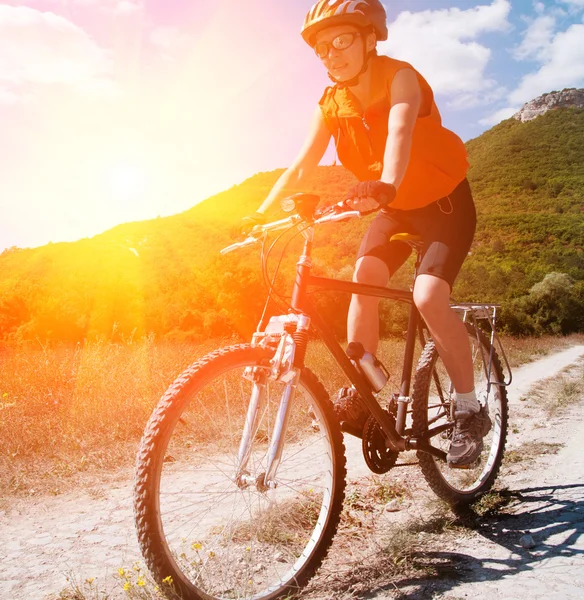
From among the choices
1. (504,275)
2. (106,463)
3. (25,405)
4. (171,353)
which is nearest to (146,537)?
(106,463)

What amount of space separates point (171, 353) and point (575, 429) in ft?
17.8

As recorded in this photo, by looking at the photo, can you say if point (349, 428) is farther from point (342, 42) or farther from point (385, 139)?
point (342, 42)

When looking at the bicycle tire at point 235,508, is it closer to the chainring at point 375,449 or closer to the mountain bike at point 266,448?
the mountain bike at point 266,448

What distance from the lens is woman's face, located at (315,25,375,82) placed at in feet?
8.20

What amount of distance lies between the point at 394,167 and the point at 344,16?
0.77 m

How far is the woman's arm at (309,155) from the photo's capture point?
9.32 ft

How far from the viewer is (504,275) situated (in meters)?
40.0

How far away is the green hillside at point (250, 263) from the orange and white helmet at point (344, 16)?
0.88 meters

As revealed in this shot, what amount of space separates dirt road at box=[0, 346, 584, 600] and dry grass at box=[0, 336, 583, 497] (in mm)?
367

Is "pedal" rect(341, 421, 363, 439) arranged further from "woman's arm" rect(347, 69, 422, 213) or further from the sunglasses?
the sunglasses

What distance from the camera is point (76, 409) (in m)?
5.33

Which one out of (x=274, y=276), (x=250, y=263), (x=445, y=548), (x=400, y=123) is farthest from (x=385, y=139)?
(x=250, y=263)

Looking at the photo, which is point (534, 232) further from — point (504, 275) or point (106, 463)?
point (106, 463)

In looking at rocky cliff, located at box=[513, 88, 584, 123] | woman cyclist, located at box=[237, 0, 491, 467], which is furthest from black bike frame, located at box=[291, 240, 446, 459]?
rocky cliff, located at box=[513, 88, 584, 123]
